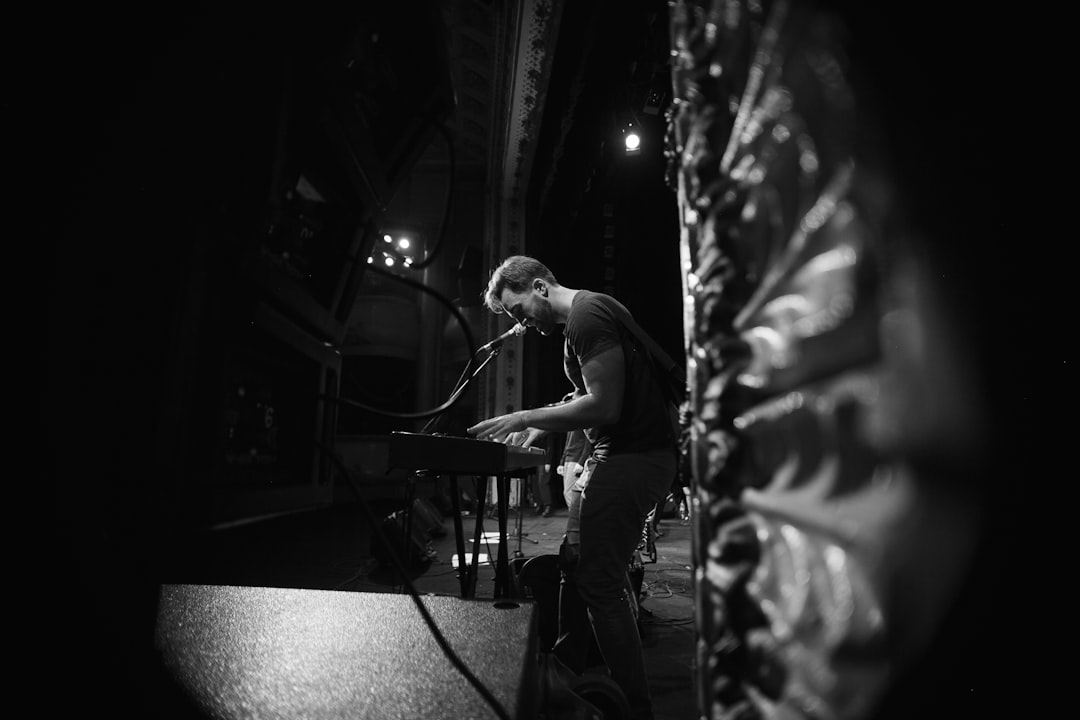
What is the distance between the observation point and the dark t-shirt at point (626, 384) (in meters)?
1.57

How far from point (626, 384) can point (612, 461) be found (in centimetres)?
23

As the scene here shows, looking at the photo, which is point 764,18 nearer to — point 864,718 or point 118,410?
point 864,718

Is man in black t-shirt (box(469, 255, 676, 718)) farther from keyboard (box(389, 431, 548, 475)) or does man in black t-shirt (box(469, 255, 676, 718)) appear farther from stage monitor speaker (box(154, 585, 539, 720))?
stage monitor speaker (box(154, 585, 539, 720))

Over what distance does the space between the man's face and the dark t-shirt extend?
0.24 meters

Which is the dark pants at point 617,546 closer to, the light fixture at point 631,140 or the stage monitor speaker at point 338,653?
the stage monitor speaker at point 338,653

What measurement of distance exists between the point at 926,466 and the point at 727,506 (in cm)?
18

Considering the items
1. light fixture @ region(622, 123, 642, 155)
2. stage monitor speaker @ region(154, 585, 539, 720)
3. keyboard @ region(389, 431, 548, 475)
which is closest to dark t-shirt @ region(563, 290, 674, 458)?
keyboard @ region(389, 431, 548, 475)

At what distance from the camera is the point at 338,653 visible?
0.74 metres

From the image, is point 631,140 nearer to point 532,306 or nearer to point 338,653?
point 532,306

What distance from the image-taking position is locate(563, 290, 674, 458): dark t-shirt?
1.57 meters

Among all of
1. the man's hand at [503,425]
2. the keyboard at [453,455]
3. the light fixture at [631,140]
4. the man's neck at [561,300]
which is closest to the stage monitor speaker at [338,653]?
the keyboard at [453,455]

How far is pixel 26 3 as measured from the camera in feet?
1.66

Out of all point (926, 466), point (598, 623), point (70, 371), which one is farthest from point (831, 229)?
point (598, 623)

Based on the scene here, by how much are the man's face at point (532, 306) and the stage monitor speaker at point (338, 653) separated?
1.07m
